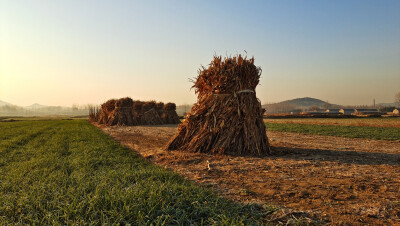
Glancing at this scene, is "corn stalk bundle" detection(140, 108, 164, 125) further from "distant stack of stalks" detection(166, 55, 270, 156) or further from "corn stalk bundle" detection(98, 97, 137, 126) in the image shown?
"distant stack of stalks" detection(166, 55, 270, 156)

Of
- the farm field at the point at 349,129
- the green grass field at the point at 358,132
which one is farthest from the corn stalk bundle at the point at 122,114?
the green grass field at the point at 358,132

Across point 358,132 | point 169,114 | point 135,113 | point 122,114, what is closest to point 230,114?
point 358,132

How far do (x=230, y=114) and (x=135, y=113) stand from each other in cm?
2783

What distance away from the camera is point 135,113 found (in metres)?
32.9

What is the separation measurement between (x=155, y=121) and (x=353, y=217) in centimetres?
3291

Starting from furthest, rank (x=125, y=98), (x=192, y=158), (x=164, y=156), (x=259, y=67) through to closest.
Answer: (x=125, y=98) → (x=259, y=67) → (x=164, y=156) → (x=192, y=158)

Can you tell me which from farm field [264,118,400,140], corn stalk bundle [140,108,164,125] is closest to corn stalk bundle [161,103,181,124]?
corn stalk bundle [140,108,164,125]

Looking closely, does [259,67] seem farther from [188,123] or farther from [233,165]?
[233,165]

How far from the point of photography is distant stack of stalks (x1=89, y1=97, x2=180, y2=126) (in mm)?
29764

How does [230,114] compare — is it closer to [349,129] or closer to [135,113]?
[349,129]

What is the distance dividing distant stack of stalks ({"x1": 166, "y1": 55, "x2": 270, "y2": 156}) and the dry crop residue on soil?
0.52 metres

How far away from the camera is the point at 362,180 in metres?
4.38

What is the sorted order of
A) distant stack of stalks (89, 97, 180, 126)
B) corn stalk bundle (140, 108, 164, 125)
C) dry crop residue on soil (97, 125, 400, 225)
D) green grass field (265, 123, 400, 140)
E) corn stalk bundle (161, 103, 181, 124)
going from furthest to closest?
1. corn stalk bundle (161, 103, 181, 124)
2. corn stalk bundle (140, 108, 164, 125)
3. distant stack of stalks (89, 97, 180, 126)
4. green grass field (265, 123, 400, 140)
5. dry crop residue on soil (97, 125, 400, 225)

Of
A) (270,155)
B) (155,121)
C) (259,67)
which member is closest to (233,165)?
(270,155)
